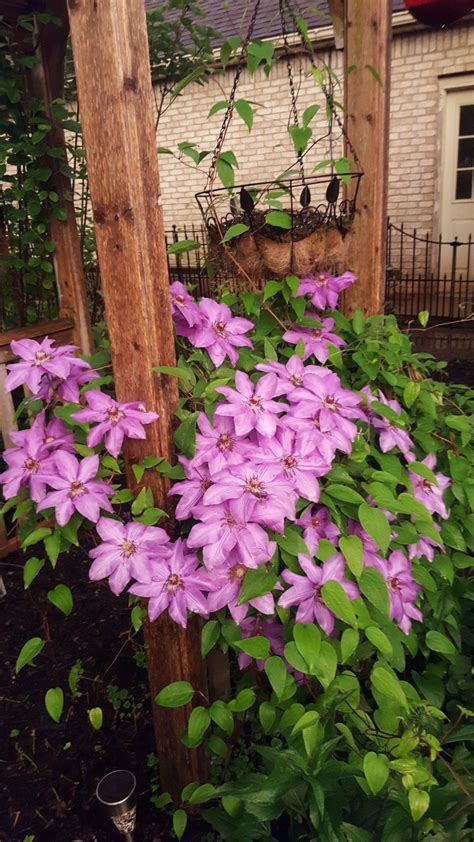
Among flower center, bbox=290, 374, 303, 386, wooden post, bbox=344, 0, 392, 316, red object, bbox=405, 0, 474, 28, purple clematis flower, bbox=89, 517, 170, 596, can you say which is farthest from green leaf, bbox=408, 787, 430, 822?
red object, bbox=405, 0, 474, 28

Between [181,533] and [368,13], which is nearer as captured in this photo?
[181,533]

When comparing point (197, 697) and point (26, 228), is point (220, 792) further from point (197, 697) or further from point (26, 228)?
point (26, 228)

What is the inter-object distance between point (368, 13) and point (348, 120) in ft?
1.06

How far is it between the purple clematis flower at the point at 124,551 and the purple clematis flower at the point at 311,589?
0.27 m

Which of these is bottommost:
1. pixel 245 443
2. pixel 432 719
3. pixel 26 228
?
pixel 432 719

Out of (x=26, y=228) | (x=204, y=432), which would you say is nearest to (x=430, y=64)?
(x=26, y=228)

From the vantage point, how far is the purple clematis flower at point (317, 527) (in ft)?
4.18

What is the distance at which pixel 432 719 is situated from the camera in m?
1.25

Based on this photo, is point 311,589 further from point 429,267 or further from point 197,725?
point 429,267

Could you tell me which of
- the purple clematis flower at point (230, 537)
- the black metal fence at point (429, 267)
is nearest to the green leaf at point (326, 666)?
the purple clematis flower at point (230, 537)

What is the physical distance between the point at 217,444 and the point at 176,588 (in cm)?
30

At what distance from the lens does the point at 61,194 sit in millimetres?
3023

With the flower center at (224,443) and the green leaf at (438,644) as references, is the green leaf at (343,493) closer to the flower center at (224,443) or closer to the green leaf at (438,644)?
the flower center at (224,443)

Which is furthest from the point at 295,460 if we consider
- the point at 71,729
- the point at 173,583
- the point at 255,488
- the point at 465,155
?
the point at 465,155
